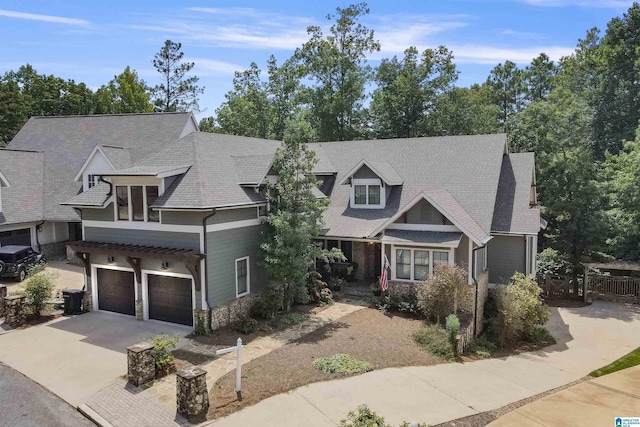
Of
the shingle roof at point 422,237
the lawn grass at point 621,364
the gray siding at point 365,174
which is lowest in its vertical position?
the lawn grass at point 621,364

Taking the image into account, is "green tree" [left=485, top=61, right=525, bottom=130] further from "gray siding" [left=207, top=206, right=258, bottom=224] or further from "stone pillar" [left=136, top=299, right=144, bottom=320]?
"stone pillar" [left=136, top=299, right=144, bottom=320]

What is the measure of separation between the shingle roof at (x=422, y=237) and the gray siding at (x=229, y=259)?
5.53 metres

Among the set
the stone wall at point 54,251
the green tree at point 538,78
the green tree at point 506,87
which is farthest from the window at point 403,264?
the green tree at point 538,78

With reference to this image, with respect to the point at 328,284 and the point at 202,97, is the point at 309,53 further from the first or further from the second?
the point at 328,284

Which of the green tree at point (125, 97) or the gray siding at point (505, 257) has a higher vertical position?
the green tree at point (125, 97)

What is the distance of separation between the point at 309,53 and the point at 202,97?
18.2m

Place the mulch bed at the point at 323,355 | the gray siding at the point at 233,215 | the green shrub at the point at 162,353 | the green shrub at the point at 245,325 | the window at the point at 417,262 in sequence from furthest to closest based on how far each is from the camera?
the window at the point at 417,262, the gray siding at the point at 233,215, the green shrub at the point at 245,325, the green shrub at the point at 162,353, the mulch bed at the point at 323,355

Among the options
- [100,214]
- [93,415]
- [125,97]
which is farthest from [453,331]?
[125,97]

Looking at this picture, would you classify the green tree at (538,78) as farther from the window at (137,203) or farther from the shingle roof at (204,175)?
the window at (137,203)

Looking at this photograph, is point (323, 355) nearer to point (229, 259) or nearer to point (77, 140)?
point (229, 259)

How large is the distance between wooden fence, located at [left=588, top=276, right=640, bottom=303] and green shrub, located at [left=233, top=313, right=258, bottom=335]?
19701 millimetres

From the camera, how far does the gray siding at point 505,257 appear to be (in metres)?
21.2

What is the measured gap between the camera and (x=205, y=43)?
21234 millimetres

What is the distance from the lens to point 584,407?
11164mm
